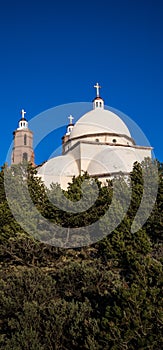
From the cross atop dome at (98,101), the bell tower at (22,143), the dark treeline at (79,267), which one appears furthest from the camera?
the bell tower at (22,143)

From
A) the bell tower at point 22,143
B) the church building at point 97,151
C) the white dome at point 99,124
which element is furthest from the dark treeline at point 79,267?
the bell tower at point 22,143

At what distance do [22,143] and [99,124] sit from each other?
11.4 meters

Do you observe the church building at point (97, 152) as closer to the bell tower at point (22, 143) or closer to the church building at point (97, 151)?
A: the church building at point (97, 151)

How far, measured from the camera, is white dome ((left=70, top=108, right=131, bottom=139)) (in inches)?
1180

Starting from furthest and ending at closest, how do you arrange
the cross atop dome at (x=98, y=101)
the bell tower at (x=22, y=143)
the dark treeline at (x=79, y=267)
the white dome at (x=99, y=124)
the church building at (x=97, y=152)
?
the bell tower at (x=22, y=143) < the cross atop dome at (x=98, y=101) < the white dome at (x=99, y=124) < the church building at (x=97, y=152) < the dark treeline at (x=79, y=267)

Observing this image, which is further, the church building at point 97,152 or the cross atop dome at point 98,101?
the cross atop dome at point 98,101

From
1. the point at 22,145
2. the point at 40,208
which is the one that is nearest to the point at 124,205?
the point at 40,208

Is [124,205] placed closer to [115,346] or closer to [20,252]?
[20,252]

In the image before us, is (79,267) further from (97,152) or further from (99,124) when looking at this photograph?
(99,124)

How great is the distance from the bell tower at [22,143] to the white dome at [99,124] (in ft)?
29.6

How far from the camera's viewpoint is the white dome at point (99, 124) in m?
30.0

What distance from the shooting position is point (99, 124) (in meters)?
30.4

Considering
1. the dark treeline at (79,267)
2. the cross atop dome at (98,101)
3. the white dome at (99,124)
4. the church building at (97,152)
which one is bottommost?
the dark treeline at (79,267)

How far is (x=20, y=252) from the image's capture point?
48.2 feet
